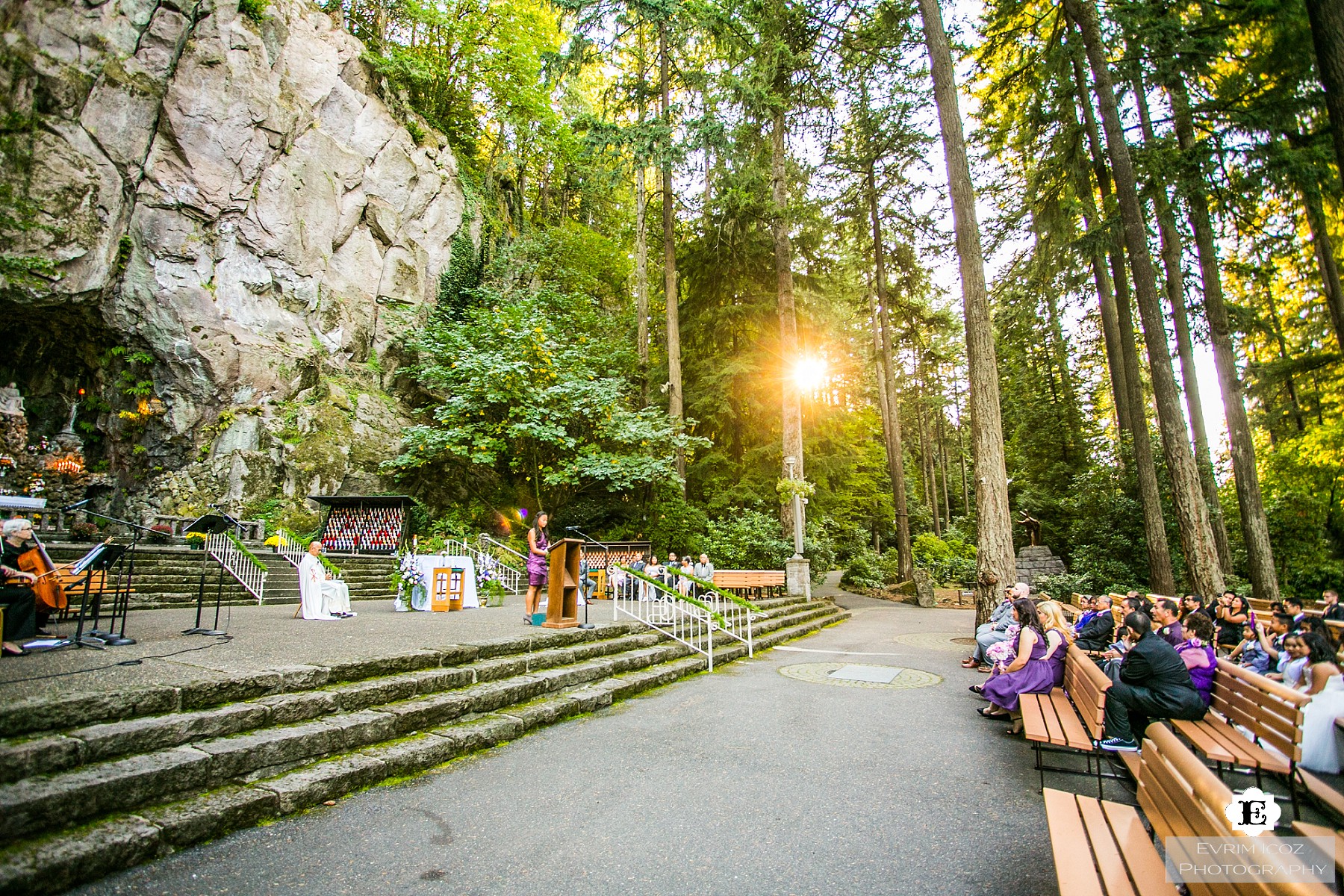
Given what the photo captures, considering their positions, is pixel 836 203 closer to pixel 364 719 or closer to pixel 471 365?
pixel 471 365

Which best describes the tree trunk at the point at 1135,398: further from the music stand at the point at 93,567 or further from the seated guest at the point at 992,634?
the music stand at the point at 93,567

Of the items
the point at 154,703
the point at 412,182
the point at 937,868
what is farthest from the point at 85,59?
the point at 937,868

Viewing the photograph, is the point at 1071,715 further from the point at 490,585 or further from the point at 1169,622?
the point at 490,585

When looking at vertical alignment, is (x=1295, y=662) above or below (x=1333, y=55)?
below

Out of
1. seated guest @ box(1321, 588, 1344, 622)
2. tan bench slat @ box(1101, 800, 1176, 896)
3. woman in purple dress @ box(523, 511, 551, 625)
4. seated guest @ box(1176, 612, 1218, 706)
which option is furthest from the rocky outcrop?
seated guest @ box(1321, 588, 1344, 622)

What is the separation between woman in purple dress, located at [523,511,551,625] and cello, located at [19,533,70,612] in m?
5.12

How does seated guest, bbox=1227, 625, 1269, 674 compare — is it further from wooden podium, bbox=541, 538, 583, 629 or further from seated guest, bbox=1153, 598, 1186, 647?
wooden podium, bbox=541, 538, 583, 629

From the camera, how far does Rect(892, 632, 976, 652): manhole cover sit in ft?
37.1

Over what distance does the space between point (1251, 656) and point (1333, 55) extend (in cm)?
659

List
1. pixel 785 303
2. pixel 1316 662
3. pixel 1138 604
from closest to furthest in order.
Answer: pixel 1316 662 → pixel 1138 604 → pixel 785 303

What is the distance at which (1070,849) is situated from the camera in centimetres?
266

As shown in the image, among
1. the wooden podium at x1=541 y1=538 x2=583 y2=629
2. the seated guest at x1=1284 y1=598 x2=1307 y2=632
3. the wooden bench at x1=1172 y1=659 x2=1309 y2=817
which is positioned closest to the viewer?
the wooden bench at x1=1172 y1=659 x2=1309 y2=817

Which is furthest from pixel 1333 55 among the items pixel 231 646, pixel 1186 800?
pixel 231 646

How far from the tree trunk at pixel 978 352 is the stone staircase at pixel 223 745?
25.7 ft
